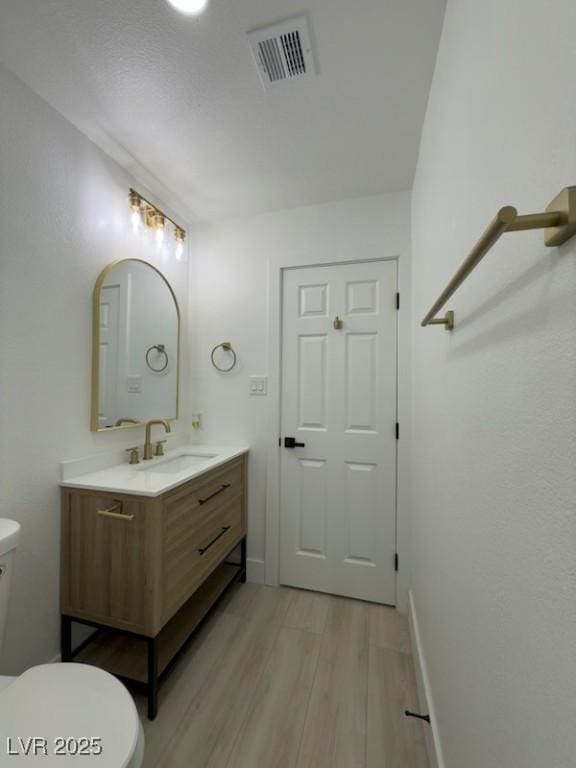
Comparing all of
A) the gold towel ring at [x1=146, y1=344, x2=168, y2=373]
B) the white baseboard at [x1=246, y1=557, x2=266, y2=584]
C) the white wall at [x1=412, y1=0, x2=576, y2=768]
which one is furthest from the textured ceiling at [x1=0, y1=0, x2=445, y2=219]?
the white baseboard at [x1=246, y1=557, x2=266, y2=584]

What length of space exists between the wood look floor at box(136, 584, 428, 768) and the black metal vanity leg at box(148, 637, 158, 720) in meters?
0.04

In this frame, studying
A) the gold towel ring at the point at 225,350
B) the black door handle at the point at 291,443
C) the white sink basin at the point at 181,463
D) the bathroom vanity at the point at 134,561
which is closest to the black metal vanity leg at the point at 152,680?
the bathroom vanity at the point at 134,561

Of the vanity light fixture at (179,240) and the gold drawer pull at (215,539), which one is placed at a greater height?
the vanity light fixture at (179,240)

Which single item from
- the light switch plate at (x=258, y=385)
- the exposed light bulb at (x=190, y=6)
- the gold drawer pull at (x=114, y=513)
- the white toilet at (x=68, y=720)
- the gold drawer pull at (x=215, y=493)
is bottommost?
the white toilet at (x=68, y=720)

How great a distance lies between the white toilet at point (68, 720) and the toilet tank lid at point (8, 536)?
344 mm

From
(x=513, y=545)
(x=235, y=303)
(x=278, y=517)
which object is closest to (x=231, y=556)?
(x=278, y=517)

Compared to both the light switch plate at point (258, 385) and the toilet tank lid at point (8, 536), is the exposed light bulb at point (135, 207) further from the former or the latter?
the toilet tank lid at point (8, 536)

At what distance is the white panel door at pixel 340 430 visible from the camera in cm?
192

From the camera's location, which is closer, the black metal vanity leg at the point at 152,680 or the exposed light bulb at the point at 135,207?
the black metal vanity leg at the point at 152,680

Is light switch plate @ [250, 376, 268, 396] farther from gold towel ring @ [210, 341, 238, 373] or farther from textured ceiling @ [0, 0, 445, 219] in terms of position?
textured ceiling @ [0, 0, 445, 219]

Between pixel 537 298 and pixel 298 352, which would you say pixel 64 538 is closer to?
pixel 298 352

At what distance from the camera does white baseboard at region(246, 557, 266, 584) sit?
2096 millimetres

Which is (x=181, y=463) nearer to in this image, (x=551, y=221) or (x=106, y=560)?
(x=106, y=560)

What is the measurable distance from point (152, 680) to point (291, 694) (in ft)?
→ 1.85
